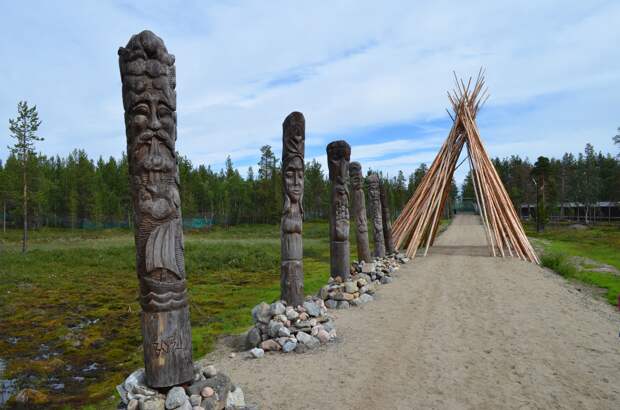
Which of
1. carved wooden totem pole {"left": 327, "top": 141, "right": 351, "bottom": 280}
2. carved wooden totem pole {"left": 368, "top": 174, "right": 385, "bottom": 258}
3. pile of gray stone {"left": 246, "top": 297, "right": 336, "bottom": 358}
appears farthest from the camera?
carved wooden totem pole {"left": 368, "top": 174, "right": 385, "bottom": 258}

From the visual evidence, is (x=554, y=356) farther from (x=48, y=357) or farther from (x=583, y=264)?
(x=583, y=264)

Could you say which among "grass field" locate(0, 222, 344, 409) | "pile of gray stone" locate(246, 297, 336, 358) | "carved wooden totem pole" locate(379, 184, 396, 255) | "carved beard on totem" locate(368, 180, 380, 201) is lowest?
"grass field" locate(0, 222, 344, 409)

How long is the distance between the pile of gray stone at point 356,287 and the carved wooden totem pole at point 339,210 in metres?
0.41

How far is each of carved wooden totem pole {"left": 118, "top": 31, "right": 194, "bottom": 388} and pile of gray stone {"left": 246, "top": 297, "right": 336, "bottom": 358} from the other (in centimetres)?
217

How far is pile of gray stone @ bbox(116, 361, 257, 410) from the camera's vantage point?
410cm

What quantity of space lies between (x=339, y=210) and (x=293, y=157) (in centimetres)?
315

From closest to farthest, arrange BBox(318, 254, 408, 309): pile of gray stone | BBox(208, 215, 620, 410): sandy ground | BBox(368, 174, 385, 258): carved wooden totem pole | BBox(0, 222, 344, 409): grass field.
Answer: BBox(208, 215, 620, 410): sandy ground → BBox(0, 222, 344, 409): grass field → BBox(318, 254, 408, 309): pile of gray stone → BBox(368, 174, 385, 258): carved wooden totem pole

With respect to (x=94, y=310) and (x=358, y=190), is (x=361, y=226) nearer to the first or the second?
(x=358, y=190)

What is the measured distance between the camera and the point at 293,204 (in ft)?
26.1

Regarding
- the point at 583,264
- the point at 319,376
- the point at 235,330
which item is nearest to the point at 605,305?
the point at 583,264

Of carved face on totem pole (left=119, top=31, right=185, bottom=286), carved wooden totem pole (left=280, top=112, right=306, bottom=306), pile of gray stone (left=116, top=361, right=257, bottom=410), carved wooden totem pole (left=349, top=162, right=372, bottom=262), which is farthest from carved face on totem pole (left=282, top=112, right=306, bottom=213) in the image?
carved wooden totem pole (left=349, top=162, right=372, bottom=262)

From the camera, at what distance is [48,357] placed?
7344 mm

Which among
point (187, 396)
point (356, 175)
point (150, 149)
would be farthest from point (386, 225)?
point (150, 149)

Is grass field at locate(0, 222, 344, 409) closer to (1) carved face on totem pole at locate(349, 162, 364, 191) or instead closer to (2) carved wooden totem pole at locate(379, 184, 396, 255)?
(2) carved wooden totem pole at locate(379, 184, 396, 255)
